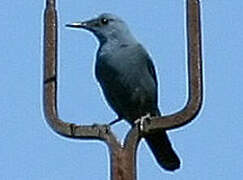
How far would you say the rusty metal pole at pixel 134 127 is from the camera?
2877 mm

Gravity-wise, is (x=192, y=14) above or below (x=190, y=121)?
above

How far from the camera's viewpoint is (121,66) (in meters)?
5.70

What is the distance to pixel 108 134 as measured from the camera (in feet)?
9.80

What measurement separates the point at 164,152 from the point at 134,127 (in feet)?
5.76

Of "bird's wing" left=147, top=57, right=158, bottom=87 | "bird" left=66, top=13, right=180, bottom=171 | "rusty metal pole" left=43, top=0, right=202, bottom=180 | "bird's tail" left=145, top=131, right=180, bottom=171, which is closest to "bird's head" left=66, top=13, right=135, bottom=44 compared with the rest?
"bird" left=66, top=13, right=180, bottom=171

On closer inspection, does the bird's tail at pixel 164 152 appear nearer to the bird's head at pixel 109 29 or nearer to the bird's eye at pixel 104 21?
the bird's head at pixel 109 29

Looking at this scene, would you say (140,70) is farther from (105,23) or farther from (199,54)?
(199,54)

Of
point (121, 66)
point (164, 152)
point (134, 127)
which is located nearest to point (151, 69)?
point (121, 66)

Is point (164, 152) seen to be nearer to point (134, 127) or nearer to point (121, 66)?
point (121, 66)

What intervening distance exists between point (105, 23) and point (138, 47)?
11.5 inches

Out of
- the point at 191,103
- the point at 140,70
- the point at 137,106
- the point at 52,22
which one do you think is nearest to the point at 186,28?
the point at 191,103

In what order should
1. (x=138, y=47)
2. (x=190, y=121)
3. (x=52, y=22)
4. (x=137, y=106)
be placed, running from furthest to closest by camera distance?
(x=138, y=47), (x=137, y=106), (x=52, y=22), (x=190, y=121)

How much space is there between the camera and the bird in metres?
5.52

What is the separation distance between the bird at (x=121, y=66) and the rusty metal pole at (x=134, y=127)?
2.29 m
